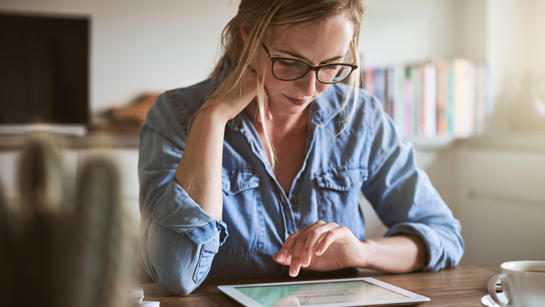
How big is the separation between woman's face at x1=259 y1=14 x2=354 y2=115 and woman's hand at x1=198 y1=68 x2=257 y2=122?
0.12ft

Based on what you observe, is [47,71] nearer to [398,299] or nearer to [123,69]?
[123,69]

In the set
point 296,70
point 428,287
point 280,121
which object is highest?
point 296,70

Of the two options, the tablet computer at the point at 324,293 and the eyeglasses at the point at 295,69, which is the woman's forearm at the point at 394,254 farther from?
the eyeglasses at the point at 295,69

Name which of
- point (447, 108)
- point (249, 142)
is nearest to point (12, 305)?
point (249, 142)

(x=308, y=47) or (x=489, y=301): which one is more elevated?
(x=308, y=47)

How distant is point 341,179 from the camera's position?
4.04 ft

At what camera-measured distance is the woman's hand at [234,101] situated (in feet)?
3.52

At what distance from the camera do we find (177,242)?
94cm

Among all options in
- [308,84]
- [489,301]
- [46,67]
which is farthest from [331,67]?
[46,67]

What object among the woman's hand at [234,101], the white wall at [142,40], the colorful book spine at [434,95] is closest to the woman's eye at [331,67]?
the woman's hand at [234,101]

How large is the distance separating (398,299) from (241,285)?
247mm

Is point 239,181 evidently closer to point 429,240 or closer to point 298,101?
point 298,101

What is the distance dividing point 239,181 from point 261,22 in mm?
332

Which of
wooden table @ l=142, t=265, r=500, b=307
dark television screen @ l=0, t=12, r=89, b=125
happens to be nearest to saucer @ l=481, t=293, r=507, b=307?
wooden table @ l=142, t=265, r=500, b=307
